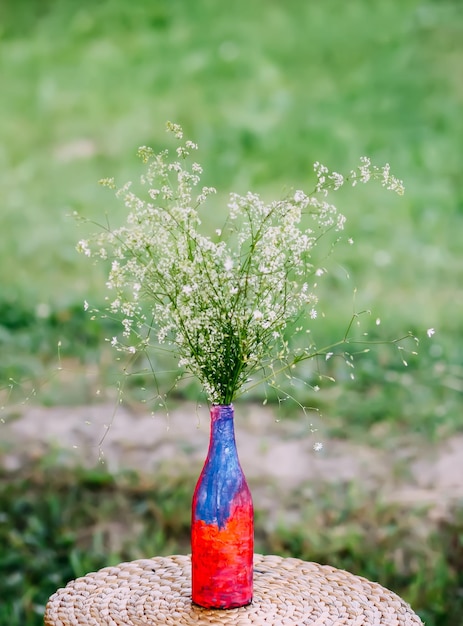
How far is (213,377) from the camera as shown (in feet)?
6.40

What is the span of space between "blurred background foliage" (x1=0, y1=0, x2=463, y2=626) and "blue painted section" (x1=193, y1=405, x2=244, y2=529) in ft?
7.45

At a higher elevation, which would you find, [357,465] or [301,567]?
[357,465]

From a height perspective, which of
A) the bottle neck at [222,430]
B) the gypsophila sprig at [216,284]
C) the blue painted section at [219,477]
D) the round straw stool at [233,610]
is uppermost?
the gypsophila sprig at [216,284]

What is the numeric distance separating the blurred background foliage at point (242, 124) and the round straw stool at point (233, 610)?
80.6 inches

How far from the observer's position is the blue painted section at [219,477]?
6.36ft

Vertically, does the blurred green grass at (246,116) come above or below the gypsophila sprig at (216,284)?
above

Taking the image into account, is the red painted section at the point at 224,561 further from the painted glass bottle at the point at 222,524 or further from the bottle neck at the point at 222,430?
the bottle neck at the point at 222,430

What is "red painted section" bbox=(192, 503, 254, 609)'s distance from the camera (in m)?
1.94

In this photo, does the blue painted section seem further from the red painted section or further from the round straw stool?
the round straw stool

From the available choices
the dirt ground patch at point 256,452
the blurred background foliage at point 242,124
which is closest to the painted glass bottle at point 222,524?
the dirt ground patch at point 256,452

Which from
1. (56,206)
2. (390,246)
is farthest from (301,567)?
(56,206)

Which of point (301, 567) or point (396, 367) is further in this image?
point (396, 367)

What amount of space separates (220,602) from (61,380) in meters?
2.19

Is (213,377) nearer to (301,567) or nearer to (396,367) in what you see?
(301,567)
